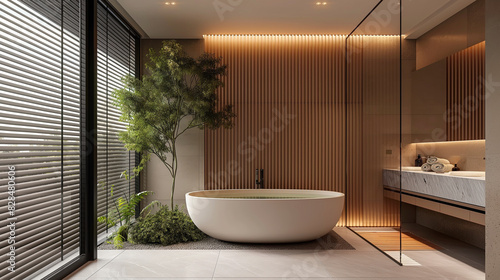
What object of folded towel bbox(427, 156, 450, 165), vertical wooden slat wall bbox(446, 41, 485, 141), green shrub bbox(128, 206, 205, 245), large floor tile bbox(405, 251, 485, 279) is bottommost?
large floor tile bbox(405, 251, 485, 279)

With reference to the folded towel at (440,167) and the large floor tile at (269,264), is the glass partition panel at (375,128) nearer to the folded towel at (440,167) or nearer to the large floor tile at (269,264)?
the folded towel at (440,167)

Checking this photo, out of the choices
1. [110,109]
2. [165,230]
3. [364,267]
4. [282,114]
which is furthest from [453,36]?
[110,109]

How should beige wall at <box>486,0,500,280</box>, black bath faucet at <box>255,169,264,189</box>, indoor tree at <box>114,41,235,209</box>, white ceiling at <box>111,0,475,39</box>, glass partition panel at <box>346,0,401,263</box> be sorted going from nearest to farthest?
beige wall at <box>486,0,500,280</box> < glass partition panel at <box>346,0,401,263</box> < white ceiling at <box>111,0,475,39</box> < indoor tree at <box>114,41,235,209</box> < black bath faucet at <box>255,169,264,189</box>

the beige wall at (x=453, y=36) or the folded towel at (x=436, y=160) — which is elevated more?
the beige wall at (x=453, y=36)

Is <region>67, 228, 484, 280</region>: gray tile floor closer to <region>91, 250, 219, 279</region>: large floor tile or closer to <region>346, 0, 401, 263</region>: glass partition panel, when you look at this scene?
<region>91, 250, 219, 279</region>: large floor tile

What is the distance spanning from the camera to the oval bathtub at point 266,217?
4.50m

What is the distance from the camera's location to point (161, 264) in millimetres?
3951

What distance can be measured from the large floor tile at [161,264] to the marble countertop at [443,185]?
2088 millimetres

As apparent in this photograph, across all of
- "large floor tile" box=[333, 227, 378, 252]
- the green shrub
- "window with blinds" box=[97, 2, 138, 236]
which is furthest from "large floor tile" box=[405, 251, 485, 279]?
"window with blinds" box=[97, 2, 138, 236]

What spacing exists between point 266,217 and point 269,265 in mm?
707

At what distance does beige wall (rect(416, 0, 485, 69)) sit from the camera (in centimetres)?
455

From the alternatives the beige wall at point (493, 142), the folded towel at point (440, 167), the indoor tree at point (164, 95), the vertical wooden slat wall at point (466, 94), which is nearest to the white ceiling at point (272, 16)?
the indoor tree at point (164, 95)

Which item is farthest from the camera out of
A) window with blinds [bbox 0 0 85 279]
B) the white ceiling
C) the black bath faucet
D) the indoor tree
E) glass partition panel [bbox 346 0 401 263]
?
the black bath faucet

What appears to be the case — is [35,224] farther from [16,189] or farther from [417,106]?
[417,106]
